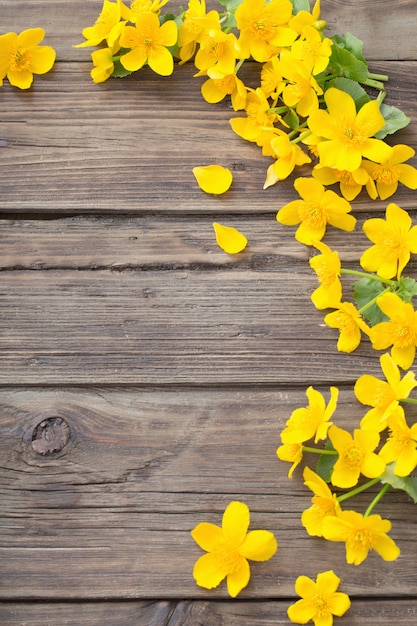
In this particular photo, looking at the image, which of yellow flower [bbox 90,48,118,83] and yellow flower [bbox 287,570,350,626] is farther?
yellow flower [bbox 90,48,118,83]

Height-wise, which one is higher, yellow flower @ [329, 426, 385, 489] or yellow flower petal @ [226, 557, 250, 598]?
yellow flower @ [329, 426, 385, 489]

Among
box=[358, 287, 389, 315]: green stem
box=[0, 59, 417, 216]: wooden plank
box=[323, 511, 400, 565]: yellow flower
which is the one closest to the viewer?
box=[323, 511, 400, 565]: yellow flower

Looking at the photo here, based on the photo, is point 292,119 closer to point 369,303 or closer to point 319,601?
point 369,303

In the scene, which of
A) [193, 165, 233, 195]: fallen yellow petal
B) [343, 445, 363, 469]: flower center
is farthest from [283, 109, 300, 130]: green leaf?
[343, 445, 363, 469]: flower center

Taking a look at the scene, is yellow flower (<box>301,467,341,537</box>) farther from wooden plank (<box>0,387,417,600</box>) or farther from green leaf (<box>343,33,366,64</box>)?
green leaf (<box>343,33,366,64</box>)

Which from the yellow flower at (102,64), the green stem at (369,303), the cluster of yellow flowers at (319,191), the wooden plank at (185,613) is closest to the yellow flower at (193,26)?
the cluster of yellow flowers at (319,191)

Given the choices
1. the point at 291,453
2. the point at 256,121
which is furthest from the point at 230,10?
the point at 291,453
